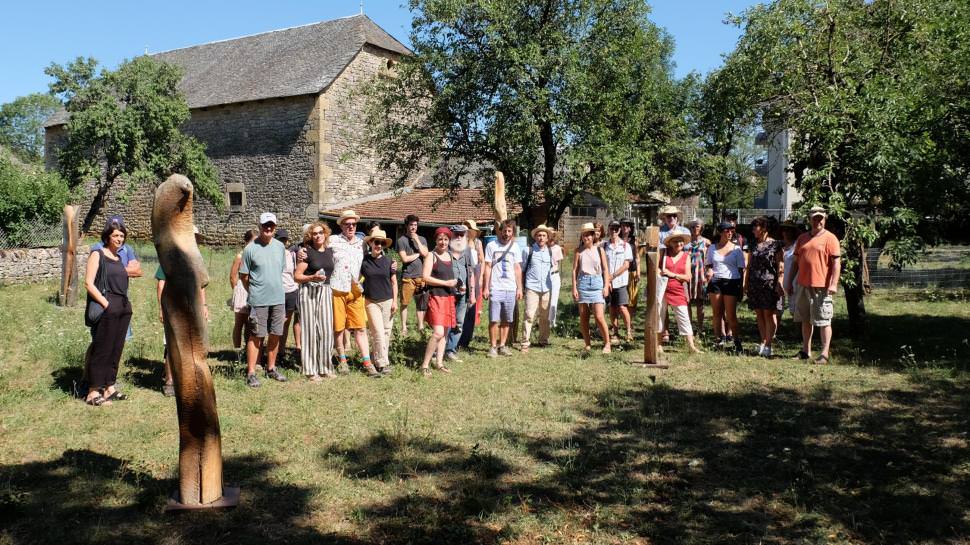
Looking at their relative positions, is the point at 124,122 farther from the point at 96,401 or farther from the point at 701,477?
the point at 701,477

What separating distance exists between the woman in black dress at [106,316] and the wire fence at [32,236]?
39.5ft

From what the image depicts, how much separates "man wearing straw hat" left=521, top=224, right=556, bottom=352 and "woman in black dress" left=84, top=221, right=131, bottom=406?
491 cm

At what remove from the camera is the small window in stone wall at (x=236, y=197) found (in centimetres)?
2859

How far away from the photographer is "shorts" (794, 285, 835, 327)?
823 centimetres

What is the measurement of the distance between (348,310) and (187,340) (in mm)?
3783

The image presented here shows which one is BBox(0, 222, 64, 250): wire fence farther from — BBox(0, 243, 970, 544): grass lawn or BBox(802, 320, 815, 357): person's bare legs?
BBox(802, 320, 815, 357): person's bare legs

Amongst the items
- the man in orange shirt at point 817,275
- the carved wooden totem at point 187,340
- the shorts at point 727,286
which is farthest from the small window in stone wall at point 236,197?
the carved wooden totem at point 187,340

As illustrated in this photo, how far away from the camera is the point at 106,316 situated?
6430mm

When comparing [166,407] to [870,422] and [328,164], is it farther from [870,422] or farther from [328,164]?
[328,164]

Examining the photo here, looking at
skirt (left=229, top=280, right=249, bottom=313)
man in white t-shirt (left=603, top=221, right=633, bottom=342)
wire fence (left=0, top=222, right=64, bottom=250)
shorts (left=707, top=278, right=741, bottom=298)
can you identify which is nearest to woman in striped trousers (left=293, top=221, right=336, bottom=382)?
skirt (left=229, top=280, right=249, bottom=313)

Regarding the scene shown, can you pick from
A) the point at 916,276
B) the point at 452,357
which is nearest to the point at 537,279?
the point at 452,357

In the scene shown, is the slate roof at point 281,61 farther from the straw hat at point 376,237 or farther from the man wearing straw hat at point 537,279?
the straw hat at point 376,237

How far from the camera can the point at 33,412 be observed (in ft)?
20.2

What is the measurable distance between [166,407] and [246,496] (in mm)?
2459
